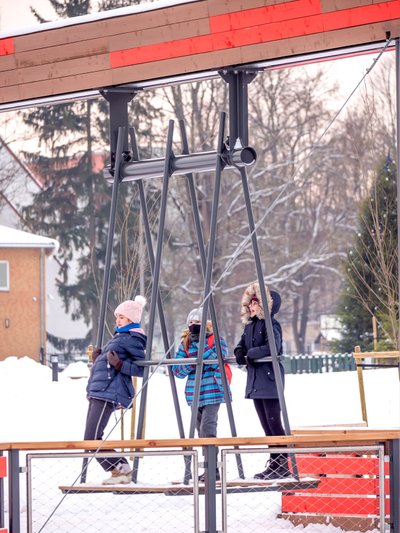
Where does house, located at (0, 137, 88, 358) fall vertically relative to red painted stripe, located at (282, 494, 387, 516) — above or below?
above

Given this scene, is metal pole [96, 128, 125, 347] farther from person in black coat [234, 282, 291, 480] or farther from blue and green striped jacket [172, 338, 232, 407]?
person in black coat [234, 282, 291, 480]

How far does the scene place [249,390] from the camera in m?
9.15

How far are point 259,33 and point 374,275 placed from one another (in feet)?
52.9

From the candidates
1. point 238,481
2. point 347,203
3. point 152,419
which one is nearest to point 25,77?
point 238,481

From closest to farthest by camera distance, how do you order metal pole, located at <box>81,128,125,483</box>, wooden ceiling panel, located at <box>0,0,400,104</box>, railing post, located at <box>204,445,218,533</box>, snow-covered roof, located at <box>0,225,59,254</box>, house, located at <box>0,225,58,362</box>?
1. railing post, located at <box>204,445,218,533</box>
2. wooden ceiling panel, located at <box>0,0,400,104</box>
3. metal pole, located at <box>81,128,125,483</box>
4. snow-covered roof, located at <box>0,225,59,254</box>
5. house, located at <box>0,225,58,362</box>

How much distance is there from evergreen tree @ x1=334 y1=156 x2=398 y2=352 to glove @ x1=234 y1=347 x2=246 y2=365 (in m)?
10.8

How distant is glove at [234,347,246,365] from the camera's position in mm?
8852

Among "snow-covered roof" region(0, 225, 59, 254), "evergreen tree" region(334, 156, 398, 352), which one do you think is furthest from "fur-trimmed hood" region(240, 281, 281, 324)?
"snow-covered roof" region(0, 225, 59, 254)

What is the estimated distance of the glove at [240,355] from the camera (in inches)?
348

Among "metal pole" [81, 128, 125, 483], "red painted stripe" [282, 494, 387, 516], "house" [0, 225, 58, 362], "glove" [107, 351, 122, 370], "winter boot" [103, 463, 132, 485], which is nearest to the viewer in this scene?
"red painted stripe" [282, 494, 387, 516]

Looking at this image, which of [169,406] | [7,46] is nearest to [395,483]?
[7,46]

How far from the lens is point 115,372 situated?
8836mm

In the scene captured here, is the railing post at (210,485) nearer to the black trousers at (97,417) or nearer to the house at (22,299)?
the black trousers at (97,417)

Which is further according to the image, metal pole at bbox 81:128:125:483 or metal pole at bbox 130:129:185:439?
metal pole at bbox 130:129:185:439
